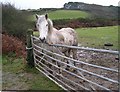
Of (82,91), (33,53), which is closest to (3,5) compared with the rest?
(33,53)

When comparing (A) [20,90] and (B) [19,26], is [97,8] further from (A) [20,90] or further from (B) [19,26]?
(A) [20,90]

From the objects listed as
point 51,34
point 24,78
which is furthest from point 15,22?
point 51,34

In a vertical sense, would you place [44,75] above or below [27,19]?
below

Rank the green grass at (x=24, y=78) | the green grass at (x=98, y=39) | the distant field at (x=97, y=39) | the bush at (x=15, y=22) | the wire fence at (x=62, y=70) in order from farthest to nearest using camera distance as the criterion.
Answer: the green grass at (x=98, y=39), the distant field at (x=97, y=39), the bush at (x=15, y=22), the green grass at (x=24, y=78), the wire fence at (x=62, y=70)

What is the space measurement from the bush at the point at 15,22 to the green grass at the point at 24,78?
24.3ft

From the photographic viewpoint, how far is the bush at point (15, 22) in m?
18.1

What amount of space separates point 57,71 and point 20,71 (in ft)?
7.03

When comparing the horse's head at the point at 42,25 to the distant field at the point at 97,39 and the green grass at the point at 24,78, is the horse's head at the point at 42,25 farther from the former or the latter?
the distant field at the point at 97,39

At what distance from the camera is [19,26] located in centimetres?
1836

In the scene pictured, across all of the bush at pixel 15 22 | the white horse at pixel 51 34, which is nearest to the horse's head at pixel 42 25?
the white horse at pixel 51 34

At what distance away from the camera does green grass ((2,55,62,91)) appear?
7426 mm

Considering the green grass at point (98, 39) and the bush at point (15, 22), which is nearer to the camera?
the bush at point (15, 22)

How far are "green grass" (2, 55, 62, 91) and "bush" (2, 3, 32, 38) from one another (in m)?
7.40

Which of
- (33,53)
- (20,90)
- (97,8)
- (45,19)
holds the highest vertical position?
(97,8)
